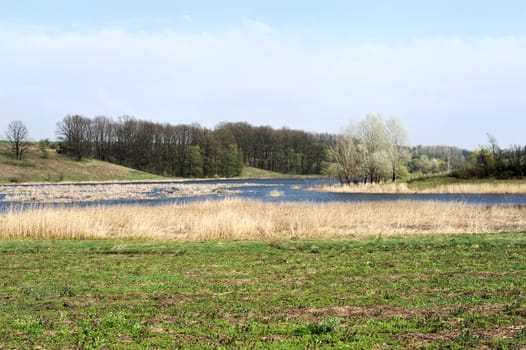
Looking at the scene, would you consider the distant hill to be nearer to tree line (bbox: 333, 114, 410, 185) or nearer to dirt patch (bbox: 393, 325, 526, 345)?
tree line (bbox: 333, 114, 410, 185)

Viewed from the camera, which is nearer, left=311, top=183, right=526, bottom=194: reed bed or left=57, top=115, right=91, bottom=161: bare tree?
left=311, top=183, right=526, bottom=194: reed bed

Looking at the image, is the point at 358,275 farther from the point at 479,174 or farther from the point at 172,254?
the point at 479,174

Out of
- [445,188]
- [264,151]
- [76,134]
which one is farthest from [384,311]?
[264,151]

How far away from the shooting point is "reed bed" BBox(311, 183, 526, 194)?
43781 mm

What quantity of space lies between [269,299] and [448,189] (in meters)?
42.7

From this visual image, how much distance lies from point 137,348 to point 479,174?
5533 centimetres

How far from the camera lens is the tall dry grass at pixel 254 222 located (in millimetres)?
18672

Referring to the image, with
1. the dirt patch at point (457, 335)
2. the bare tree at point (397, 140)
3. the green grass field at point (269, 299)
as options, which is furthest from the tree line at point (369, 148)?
the dirt patch at point (457, 335)

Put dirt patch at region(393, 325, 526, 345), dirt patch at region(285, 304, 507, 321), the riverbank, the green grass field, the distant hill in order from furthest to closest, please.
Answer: the distant hill → the riverbank → dirt patch at region(285, 304, 507, 321) → the green grass field → dirt patch at region(393, 325, 526, 345)

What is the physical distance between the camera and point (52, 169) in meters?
83.8

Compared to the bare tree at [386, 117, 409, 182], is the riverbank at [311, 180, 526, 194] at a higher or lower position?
lower

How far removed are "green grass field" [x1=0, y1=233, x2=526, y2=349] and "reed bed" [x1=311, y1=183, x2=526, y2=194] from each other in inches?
1354

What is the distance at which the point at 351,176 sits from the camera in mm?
58000

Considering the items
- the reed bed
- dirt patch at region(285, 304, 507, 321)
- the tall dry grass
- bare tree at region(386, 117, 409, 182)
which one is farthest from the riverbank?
dirt patch at region(285, 304, 507, 321)
